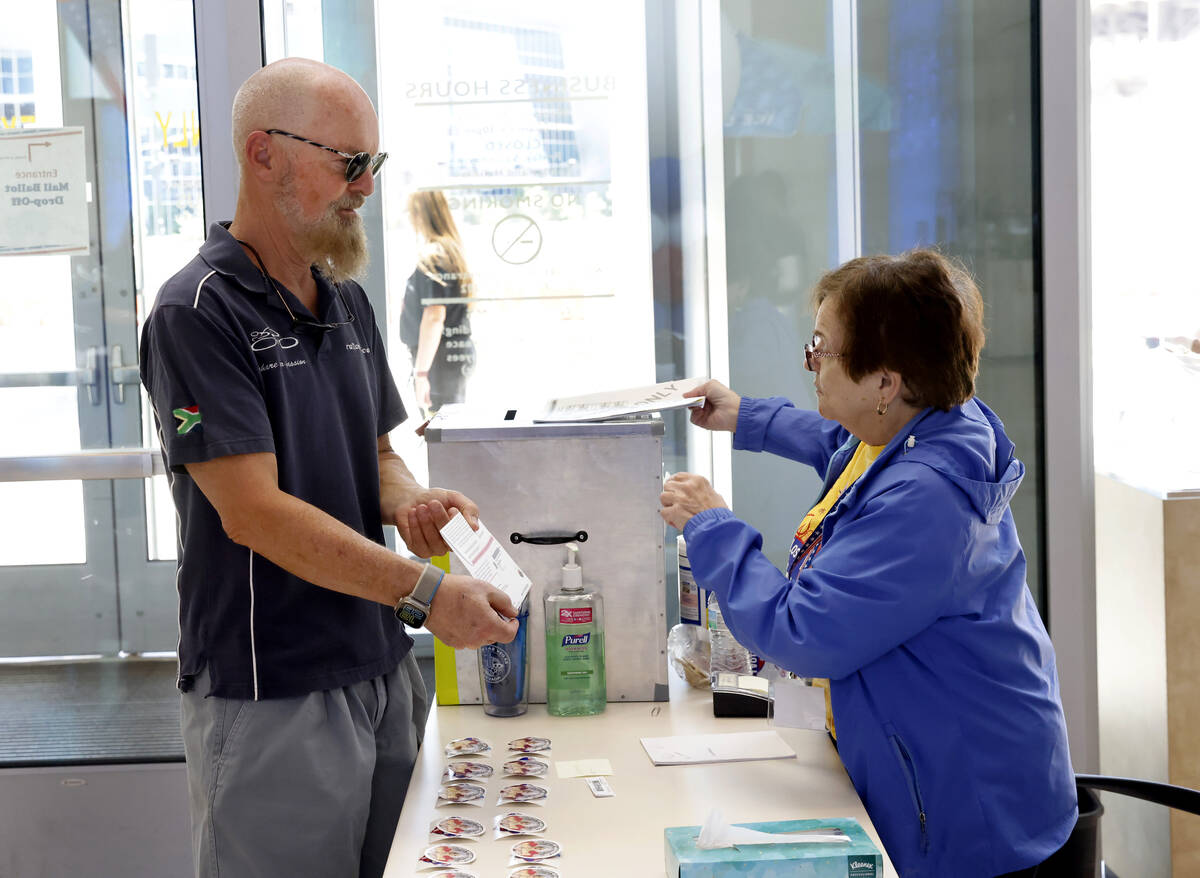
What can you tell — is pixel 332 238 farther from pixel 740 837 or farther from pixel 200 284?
pixel 740 837

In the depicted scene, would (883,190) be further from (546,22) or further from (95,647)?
(95,647)

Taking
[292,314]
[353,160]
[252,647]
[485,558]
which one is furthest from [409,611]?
[353,160]

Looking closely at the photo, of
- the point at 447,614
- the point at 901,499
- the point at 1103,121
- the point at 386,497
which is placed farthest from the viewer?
the point at 1103,121

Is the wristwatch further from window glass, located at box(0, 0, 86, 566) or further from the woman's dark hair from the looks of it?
window glass, located at box(0, 0, 86, 566)

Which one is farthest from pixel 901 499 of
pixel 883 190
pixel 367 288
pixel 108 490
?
pixel 108 490

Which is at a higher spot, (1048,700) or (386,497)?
(386,497)

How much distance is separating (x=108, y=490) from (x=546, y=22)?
66.8 inches

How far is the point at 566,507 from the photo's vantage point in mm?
1841

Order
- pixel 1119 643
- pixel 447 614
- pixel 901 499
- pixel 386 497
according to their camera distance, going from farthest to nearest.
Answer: pixel 1119 643 < pixel 386 497 < pixel 447 614 < pixel 901 499

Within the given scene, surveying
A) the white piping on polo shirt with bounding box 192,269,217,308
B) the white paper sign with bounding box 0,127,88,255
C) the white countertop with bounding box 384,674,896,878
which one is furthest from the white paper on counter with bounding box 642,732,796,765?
the white paper sign with bounding box 0,127,88,255

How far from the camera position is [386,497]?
6.27 ft

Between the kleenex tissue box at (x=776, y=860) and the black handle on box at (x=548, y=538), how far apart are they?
68 centimetres

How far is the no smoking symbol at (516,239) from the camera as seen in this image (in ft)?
9.52

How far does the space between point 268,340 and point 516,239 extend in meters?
1.37
